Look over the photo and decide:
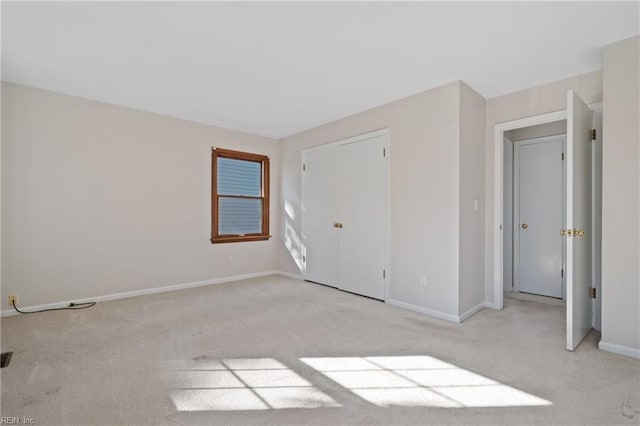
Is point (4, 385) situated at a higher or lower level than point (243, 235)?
lower

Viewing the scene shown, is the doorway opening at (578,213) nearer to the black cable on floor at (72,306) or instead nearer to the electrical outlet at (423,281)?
the electrical outlet at (423,281)

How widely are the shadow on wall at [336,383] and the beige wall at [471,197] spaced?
1.33 m

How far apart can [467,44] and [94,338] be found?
4094 mm

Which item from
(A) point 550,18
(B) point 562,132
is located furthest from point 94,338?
(B) point 562,132

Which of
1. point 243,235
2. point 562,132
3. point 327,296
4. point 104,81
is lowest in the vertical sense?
point 327,296

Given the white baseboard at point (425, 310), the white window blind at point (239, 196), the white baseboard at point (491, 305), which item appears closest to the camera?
the white baseboard at point (425, 310)

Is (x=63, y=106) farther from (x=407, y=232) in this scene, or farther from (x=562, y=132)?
(x=562, y=132)

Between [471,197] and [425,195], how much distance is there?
504 millimetres

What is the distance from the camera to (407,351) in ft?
8.13

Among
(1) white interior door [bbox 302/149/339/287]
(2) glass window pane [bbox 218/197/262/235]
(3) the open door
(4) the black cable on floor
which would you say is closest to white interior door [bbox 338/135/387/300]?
(1) white interior door [bbox 302/149/339/287]

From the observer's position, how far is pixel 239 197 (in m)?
5.25

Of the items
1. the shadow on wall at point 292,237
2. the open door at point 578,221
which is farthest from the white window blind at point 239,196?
the open door at point 578,221

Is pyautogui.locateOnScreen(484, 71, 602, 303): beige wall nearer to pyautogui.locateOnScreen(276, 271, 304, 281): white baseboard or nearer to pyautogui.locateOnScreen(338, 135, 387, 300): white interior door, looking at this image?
pyautogui.locateOnScreen(338, 135, 387, 300): white interior door

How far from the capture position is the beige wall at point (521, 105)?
9.91 feet
